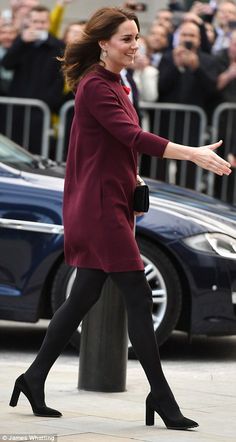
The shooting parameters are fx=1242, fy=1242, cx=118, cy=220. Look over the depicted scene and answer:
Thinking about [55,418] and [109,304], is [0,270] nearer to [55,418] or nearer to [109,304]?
[109,304]

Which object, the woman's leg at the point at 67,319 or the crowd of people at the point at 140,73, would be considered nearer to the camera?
the woman's leg at the point at 67,319

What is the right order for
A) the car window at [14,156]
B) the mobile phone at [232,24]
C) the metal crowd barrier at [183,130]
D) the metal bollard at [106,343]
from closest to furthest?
the metal bollard at [106,343]
the car window at [14,156]
the metal crowd barrier at [183,130]
the mobile phone at [232,24]

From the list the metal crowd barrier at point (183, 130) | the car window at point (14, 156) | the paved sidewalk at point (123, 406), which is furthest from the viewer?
the metal crowd barrier at point (183, 130)

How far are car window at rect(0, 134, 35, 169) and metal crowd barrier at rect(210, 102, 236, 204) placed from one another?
13.4 feet

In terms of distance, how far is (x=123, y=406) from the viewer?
6375 mm

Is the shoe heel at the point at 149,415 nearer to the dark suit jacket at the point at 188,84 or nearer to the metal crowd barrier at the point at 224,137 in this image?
the metal crowd barrier at the point at 224,137

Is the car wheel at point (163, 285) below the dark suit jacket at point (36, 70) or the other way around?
below

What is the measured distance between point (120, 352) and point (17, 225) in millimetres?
1656

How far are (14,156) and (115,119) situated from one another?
3370 mm

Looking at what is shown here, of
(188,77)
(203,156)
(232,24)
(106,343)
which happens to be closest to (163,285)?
(106,343)

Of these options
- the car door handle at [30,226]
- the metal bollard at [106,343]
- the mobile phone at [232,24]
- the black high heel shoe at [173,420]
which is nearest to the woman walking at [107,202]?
the black high heel shoe at [173,420]

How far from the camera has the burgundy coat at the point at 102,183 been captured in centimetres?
575

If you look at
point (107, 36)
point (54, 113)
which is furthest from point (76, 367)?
point (54, 113)

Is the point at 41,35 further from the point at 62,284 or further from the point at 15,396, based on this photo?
the point at 15,396
